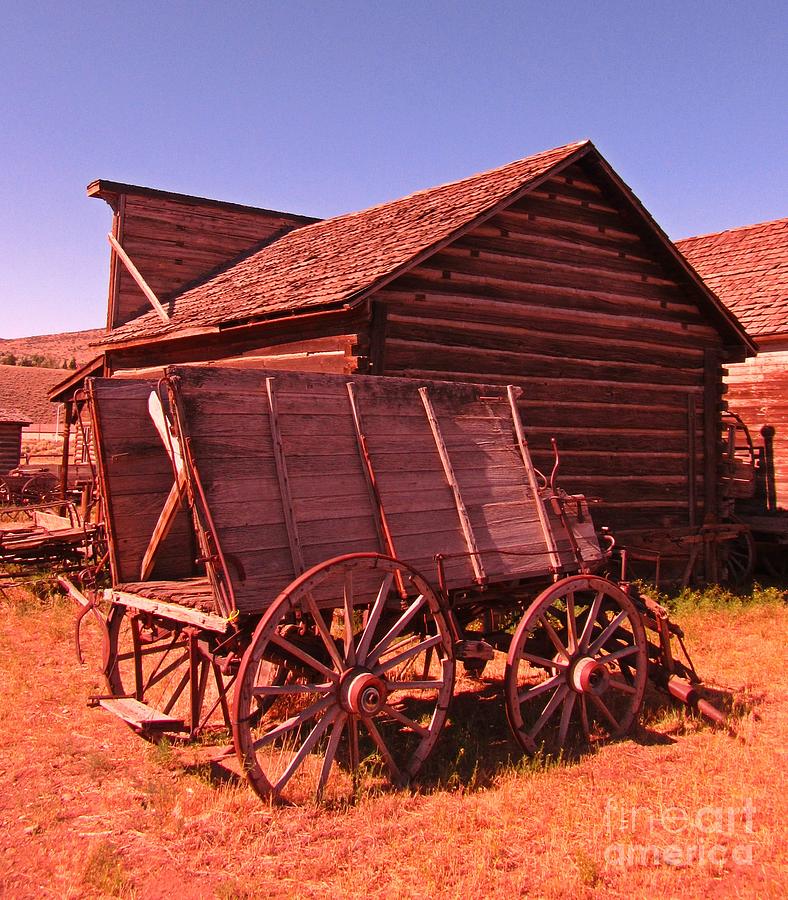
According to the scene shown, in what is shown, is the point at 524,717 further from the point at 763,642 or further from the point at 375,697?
the point at 763,642

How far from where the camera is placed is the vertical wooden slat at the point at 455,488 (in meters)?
5.22

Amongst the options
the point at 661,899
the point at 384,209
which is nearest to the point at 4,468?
the point at 384,209

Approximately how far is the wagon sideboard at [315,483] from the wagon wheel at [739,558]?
810 centimetres

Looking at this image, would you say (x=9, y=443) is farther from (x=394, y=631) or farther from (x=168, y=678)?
(x=394, y=631)

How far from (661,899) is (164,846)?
2324mm

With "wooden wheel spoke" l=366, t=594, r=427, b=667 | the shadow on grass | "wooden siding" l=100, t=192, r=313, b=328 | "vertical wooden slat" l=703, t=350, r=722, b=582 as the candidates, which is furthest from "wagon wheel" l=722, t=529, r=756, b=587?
"wooden siding" l=100, t=192, r=313, b=328

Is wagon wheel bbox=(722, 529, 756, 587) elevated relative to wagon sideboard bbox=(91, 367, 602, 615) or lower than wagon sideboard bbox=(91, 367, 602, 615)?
lower

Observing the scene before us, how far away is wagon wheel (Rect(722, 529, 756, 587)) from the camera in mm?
13023

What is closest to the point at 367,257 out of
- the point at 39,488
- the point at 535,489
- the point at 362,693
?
the point at 535,489

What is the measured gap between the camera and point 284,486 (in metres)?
4.74

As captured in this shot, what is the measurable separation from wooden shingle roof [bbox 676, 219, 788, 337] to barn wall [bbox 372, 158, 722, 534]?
106 inches

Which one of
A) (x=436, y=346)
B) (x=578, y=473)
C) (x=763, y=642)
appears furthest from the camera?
(x=578, y=473)

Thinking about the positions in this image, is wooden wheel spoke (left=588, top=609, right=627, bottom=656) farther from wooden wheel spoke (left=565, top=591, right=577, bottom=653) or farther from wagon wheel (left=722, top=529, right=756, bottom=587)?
wagon wheel (left=722, top=529, right=756, bottom=587)

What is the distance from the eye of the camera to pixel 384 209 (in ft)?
44.4
